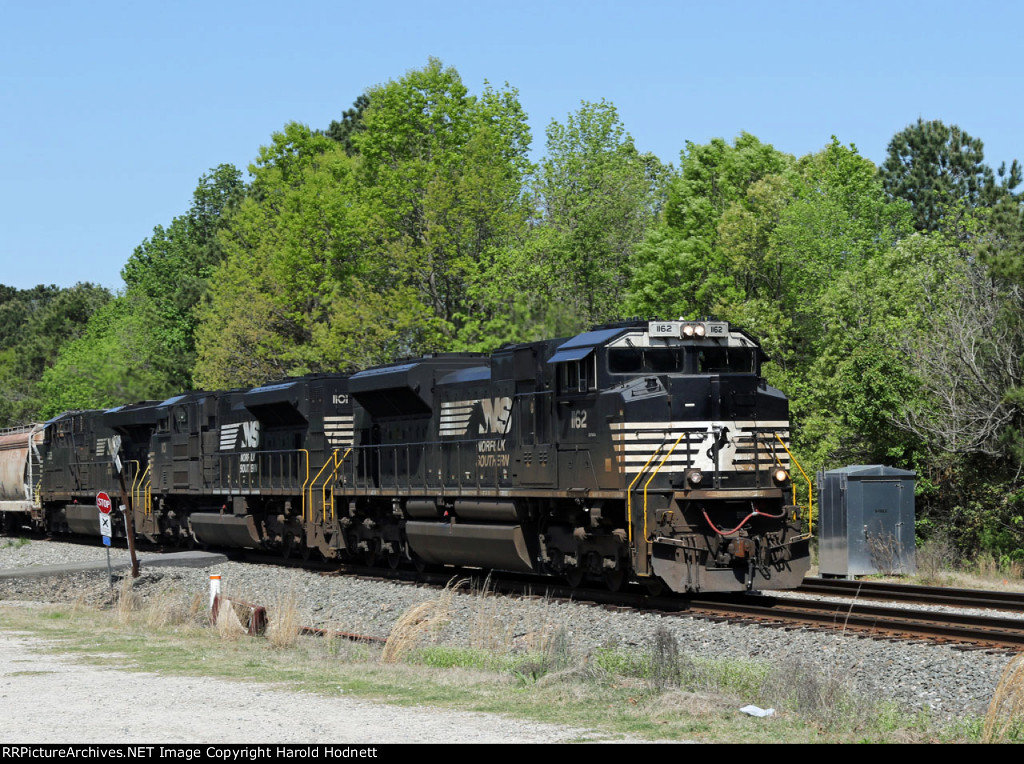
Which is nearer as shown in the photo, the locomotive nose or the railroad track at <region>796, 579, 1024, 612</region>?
the locomotive nose

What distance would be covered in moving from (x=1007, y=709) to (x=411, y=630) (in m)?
7.26

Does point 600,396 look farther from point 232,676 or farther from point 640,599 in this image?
point 232,676

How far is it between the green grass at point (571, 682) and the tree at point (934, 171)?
52.5 m

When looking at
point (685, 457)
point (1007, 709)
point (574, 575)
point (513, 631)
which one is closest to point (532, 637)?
point (513, 631)

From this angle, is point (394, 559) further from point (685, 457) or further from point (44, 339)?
point (44, 339)

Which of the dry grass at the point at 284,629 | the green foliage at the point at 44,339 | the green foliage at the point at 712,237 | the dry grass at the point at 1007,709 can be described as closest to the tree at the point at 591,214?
the green foliage at the point at 712,237

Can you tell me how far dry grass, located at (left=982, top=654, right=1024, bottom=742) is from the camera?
859 cm

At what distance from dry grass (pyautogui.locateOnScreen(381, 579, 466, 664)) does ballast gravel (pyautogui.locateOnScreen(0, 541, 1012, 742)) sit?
0.21 meters

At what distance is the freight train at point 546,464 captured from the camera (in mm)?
16750

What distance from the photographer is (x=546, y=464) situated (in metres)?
18.5

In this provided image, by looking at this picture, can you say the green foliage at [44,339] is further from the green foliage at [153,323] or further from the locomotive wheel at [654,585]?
the locomotive wheel at [654,585]

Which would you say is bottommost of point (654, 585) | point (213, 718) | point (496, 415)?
point (213, 718)

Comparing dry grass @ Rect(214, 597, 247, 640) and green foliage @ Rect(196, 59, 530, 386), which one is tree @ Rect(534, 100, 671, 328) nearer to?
green foliage @ Rect(196, 59, 530, 386)

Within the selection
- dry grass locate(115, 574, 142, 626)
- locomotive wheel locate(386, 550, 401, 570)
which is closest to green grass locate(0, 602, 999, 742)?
dry grass locate(115, 574, 142, 626)
